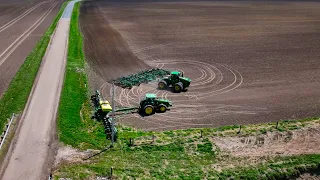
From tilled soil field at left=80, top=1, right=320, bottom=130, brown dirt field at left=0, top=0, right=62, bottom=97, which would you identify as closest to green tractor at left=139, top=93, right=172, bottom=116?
tilled soil field at left=80, top=1, right=320, bottom=130

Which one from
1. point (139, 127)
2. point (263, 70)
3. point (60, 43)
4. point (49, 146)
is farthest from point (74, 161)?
point (60, 43)

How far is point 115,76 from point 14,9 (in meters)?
66.7

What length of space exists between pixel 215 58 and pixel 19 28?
145 ft

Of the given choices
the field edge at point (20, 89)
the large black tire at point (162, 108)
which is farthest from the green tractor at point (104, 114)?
the field edge at point (20, 89)

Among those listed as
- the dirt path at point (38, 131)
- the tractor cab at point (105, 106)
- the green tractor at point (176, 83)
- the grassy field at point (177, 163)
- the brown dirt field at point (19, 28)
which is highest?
the brown dirt field at point (19, 28)

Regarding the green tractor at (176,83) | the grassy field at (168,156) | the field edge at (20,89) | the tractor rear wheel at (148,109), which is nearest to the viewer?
the grassy field at (168,156)

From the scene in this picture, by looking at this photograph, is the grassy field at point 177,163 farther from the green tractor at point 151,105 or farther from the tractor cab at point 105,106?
the green tractor at point 151,105

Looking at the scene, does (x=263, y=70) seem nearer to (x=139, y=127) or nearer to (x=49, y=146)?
(x=139, y=127)

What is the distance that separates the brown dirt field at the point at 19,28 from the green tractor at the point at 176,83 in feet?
61.3

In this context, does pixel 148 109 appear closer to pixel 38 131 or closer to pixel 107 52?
pixel 38 131

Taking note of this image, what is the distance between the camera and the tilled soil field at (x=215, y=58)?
36969 mm

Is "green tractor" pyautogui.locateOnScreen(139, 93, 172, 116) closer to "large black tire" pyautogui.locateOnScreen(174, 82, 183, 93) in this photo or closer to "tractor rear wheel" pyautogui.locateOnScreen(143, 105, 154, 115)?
"tractor rear wheel" pyautogui.locateOnScreen(143, 105, 154, 115)

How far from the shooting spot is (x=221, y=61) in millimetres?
53469

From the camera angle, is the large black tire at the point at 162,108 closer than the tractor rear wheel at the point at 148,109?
No
